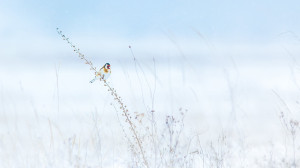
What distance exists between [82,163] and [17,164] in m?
0.84

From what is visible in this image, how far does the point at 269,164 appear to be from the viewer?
12.4ft

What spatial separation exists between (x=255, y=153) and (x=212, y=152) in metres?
1.04

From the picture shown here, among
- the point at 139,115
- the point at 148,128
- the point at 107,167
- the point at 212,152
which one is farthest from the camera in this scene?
the point at 107,167

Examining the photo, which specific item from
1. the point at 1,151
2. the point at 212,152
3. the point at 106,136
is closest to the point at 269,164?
the point at 212,152

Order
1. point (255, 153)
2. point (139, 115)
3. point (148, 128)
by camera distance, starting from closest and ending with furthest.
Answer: point (139, 115) → point (148, 128) → point (255, 153)

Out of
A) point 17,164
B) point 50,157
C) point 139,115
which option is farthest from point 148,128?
point 17,164

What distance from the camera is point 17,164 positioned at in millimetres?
4078

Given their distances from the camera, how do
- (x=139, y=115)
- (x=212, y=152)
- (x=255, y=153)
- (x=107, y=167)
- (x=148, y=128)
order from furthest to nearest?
(x=255, y=153), (x=107, y=167), (x=212, y=152), (x=148, y=128), (x=139, y=115)

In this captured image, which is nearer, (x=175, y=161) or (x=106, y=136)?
(x=175, y=161)

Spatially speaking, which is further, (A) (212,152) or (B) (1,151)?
(B) (1,151)

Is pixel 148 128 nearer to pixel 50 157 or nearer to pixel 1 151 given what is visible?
pixel 50 157

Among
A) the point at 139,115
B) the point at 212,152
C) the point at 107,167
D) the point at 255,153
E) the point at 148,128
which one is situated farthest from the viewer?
the point at 255,153

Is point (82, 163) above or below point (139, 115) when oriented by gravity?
below

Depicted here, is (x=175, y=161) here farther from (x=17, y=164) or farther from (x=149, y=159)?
(x=17, y=164)
